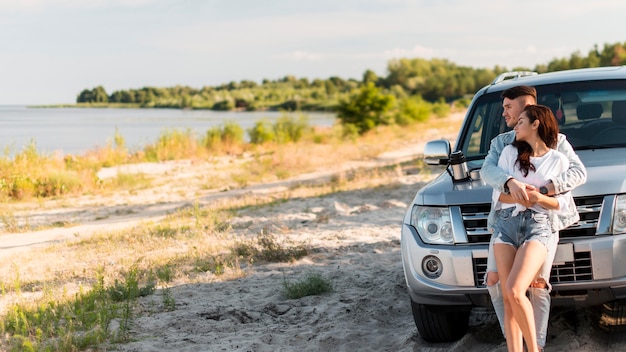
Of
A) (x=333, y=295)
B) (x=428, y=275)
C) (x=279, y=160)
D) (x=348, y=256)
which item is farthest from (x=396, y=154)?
(x=428, y=275)

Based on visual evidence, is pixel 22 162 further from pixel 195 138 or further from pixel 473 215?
pixel 473 215

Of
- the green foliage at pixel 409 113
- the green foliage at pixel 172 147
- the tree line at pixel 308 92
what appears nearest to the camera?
the green foliage at pixel 172 147

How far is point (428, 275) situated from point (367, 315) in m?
1.82

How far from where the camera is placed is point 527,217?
461cm

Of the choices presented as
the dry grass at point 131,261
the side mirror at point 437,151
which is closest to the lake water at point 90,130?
the dry grass at point 131,261

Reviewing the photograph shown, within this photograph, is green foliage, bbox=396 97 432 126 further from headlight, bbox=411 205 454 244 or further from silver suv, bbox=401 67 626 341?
headlight, bbox=411 205 454 244

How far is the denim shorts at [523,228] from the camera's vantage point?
4.52 m

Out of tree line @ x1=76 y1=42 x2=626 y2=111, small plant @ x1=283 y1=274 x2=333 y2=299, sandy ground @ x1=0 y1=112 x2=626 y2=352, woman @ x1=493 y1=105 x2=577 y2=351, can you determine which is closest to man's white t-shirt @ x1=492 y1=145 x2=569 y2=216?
woman @ x1=493 y1=105 x2=577 y2=351

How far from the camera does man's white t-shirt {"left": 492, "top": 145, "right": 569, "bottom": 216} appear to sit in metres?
4.61

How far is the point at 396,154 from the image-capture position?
2797 cm

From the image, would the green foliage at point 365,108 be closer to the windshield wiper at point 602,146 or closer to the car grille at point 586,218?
the windshield wiper at point 602,146

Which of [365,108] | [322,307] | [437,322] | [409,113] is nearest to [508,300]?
[437,322]

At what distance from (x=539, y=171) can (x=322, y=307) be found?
3.00m

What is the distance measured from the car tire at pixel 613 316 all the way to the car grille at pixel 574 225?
0.74 metres
